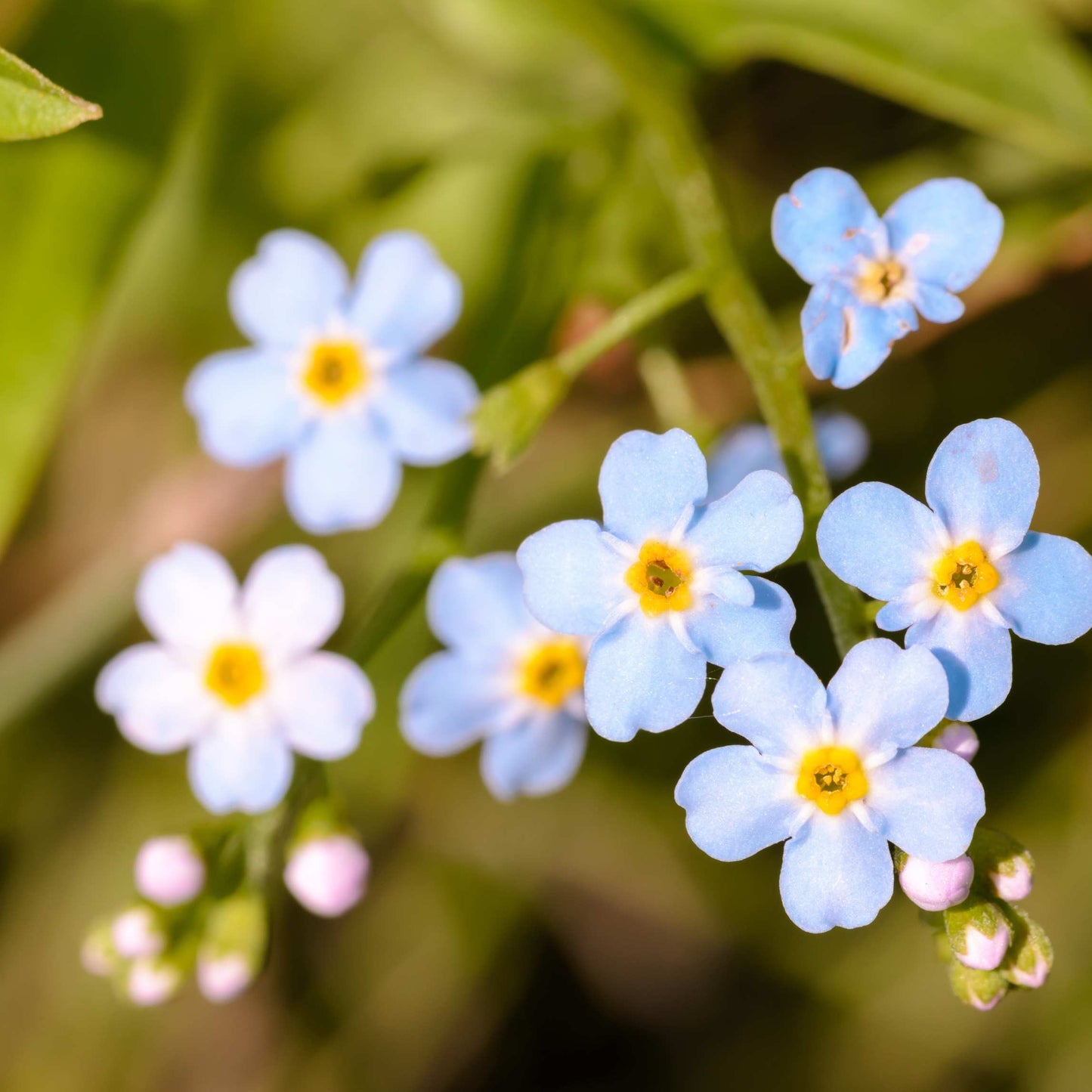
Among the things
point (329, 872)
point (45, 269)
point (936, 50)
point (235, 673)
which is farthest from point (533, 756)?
point (936, 50)

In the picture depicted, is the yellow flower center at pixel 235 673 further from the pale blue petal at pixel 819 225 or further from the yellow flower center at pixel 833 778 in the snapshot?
the pale blue petal at pixel 819 225

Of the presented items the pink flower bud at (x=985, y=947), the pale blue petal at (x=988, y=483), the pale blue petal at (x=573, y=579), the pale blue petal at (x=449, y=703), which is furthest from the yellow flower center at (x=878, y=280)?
the pale blue petal at (x=449, y=703)

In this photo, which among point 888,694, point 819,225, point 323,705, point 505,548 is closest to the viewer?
point 888,694

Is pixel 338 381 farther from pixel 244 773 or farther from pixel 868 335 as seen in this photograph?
pixel 868 335

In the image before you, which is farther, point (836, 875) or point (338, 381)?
point (338, 381)

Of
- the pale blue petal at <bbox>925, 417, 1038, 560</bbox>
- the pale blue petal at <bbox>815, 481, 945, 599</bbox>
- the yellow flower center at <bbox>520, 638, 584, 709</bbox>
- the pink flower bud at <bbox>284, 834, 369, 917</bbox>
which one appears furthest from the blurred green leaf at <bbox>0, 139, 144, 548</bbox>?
the pale blue petal at <bbox>925, 417, 1038, 560</bbox>

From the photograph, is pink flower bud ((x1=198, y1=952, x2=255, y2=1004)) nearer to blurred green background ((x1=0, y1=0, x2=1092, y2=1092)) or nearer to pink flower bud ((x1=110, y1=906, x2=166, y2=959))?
pink flower bud ((x1=110, y1=906, x2=166, y2=959))
